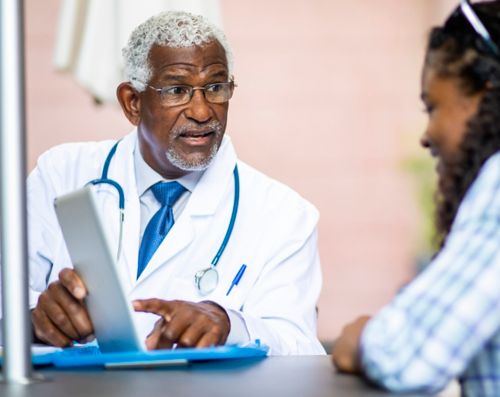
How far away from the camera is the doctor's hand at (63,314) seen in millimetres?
1449

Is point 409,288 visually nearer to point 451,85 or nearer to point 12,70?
point 451,85

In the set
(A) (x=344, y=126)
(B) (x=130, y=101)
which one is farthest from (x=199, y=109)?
(A) (x=344, y=126)

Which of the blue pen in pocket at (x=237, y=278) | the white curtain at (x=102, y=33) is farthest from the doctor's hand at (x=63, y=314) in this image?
the white curtain at (x=102, y=33)

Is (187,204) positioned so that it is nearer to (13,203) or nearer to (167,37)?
(167,37)

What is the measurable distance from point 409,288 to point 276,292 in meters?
0.89

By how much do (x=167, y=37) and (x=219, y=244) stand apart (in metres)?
0.46

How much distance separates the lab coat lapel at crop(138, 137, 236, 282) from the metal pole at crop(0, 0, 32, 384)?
780 mm

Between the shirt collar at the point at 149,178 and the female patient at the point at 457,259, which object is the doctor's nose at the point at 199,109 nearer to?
the shirt collar at the point at 149,178

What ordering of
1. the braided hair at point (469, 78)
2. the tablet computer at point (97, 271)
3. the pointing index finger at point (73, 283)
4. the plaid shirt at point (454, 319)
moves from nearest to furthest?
the plaid shirt at point (454, 319) → the braided hair at point (469, 78) → the tablet computer at point (97, 271) → the pointing index finger at point (73, 283)

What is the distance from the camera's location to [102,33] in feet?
10.5

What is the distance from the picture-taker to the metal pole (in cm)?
114

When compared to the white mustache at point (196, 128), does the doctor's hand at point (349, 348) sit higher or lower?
lower

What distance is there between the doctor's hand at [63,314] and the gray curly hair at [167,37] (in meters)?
0.71

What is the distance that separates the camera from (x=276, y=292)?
1921mm
